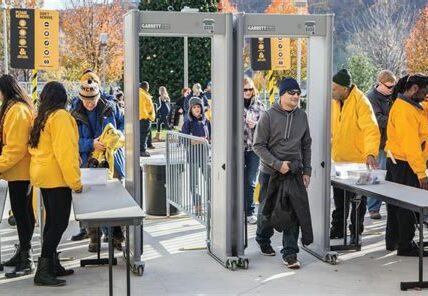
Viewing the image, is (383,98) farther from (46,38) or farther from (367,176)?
(46,38)

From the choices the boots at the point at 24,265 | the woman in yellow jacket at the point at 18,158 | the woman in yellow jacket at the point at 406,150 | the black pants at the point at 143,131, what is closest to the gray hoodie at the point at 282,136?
the woman in yellow jacket at the point at 406,150

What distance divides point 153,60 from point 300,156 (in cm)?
2099

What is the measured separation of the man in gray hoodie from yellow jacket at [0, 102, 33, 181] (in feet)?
6.65

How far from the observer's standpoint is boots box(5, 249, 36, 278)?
628 cm

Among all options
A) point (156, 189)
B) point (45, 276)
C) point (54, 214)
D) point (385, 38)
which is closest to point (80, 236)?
point (156, 189)

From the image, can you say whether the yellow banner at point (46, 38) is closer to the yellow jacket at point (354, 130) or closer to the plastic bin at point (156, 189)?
the plastic bin at point (156, 189)

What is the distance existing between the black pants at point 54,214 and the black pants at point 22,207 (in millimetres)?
433

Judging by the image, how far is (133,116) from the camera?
247 inches

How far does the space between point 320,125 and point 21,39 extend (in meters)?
7.21

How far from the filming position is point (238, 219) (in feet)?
21.6

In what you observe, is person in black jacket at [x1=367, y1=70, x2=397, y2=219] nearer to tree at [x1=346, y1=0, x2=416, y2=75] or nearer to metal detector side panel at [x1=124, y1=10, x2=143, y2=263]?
metal detector side panel at [x1=124, y1=10, x2=143, y2=263]

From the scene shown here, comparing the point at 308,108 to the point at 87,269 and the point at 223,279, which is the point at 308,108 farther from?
the point at 87,269

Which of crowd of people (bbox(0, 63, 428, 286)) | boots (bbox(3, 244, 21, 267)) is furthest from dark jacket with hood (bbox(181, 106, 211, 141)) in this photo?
boots (bbox(3, 244, 21, 267))

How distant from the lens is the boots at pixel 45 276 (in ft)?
19.5
